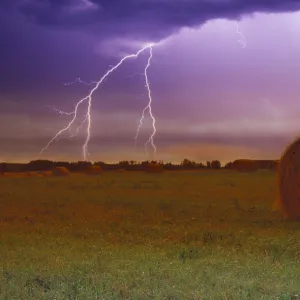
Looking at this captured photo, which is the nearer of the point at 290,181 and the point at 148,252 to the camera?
the point at 148,252

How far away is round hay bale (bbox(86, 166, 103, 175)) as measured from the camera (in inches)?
1853

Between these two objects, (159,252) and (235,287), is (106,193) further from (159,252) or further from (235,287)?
(235,287)

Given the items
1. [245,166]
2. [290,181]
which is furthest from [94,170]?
[290,181]

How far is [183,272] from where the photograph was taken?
28.5 feet

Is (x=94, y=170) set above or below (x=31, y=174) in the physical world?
above

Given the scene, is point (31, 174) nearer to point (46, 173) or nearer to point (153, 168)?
point (46, 173)

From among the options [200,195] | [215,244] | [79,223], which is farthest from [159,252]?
[200,195]

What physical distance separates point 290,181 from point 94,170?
3217 cm

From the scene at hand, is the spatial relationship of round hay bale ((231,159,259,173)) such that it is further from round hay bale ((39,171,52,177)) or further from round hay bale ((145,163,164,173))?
round hay bale ((39,171,52,177))

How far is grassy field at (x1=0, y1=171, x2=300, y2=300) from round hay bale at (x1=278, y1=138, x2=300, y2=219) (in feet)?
1.19

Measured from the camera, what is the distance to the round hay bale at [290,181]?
16.2m

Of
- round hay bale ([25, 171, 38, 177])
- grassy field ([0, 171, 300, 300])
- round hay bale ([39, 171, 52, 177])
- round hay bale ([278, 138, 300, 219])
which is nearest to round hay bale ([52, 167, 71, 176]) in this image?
round hay bale ([39, 171, 52, 177])

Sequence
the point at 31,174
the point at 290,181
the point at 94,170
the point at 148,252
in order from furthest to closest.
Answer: the point at 94,170, the point at 31,174, the point at 290,181, the point at 148,252

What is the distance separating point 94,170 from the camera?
1875 inches
